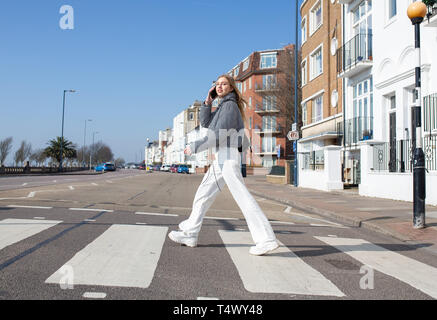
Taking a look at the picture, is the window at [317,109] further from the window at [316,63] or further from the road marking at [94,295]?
the road marking at [94,295]

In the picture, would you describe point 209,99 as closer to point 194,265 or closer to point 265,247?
point 265,247

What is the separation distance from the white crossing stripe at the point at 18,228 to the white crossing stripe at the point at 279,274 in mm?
2550

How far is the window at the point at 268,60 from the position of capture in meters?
57.8

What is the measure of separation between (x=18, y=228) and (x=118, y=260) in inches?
94.8

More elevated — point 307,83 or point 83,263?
point 307,83

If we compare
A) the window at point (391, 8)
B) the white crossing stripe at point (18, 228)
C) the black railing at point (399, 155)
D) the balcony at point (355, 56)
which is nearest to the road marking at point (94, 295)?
the white crossing stripe at point (18, 228)

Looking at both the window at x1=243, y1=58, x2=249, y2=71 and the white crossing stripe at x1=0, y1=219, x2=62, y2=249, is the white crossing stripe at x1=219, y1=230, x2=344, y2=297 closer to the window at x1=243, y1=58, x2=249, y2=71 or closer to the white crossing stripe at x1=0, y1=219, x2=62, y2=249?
the white crossing stripe at x1=0, y1=219, x2=62, y2=249

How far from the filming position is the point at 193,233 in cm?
488

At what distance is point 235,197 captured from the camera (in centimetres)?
466

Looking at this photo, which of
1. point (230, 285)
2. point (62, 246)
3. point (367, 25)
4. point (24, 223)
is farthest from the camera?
point (367, 25)

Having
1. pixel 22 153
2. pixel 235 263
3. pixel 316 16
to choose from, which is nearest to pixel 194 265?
pixel 235 263
